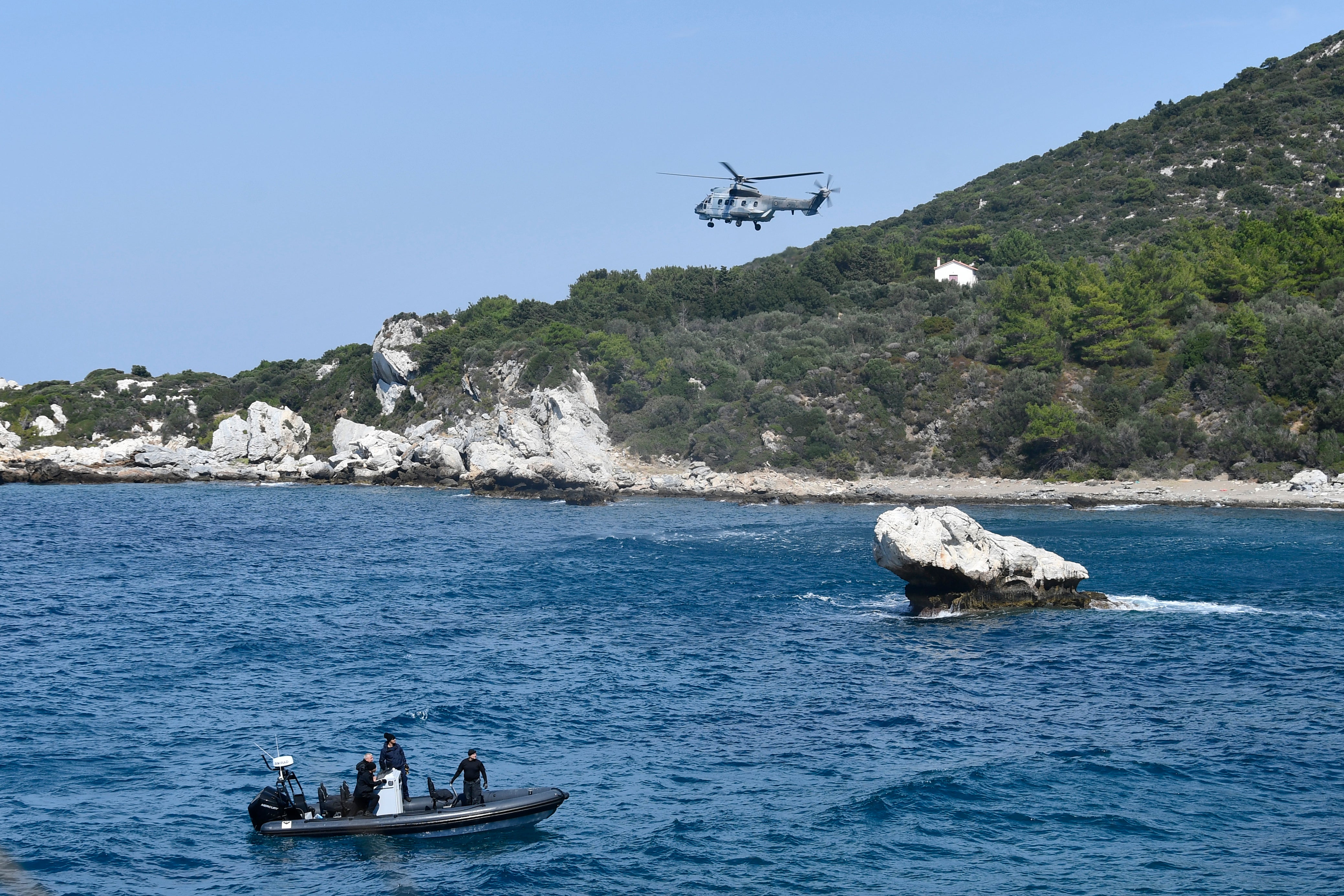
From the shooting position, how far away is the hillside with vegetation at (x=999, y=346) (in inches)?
2854

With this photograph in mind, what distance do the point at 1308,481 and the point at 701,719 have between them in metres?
49.7

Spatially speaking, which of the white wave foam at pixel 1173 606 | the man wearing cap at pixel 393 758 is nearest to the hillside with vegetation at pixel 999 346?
the white wave foam at pixel 1173 606

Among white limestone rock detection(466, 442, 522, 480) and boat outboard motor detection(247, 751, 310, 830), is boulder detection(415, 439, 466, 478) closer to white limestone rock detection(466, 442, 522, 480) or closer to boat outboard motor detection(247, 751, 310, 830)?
white limestone rock detection(466, 442, 522, 480)

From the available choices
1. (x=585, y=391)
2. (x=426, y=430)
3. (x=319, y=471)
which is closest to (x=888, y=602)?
(x=585, y=391)

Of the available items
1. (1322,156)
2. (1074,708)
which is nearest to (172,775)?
(1074,708)

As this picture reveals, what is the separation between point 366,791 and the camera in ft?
69.9

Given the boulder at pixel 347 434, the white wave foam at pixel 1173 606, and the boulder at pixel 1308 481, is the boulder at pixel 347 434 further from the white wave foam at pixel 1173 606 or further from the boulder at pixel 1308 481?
the white wave foam at pixel 1173 606

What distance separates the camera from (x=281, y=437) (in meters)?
103

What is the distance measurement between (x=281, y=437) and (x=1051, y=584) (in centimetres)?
8227

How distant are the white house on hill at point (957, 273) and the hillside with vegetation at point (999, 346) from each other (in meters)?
2.59

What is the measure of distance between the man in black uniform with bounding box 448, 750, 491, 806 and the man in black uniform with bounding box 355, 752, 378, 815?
5.17 feet

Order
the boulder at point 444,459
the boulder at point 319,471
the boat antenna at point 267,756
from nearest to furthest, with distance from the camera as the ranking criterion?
the boat antenna at point 267,756, the boulder at point 444,459, the boulder at point 319,471

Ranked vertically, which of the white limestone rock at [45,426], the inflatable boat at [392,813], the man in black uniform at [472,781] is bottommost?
the inflatable boat at [392,813]

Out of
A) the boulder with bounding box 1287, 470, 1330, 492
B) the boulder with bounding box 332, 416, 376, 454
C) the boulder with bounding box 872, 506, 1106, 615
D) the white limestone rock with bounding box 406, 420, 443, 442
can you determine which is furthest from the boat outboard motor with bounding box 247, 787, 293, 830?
the boulder with bounding box 332, 416, 376, 454
